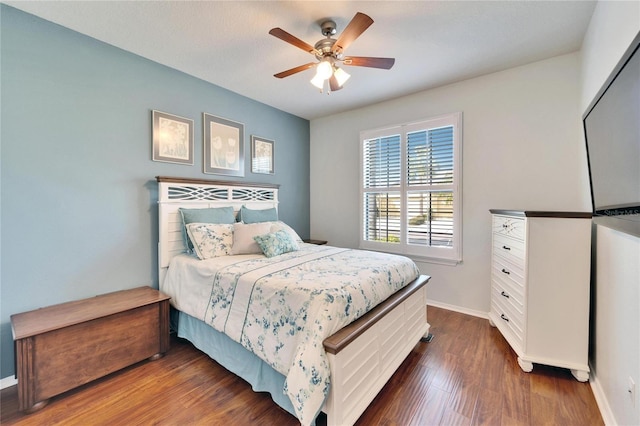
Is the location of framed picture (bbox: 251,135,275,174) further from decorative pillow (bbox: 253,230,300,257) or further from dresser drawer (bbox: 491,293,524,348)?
dresser drawer (bbox: 491,293,524,348)

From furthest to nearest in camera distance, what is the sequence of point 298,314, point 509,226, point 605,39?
1. point 509,226
2. point 605,39
3. point 298,314

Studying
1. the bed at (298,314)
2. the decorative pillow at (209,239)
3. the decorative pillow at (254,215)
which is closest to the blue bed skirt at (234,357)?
the bed at (298,314)

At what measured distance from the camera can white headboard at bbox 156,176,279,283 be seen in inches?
101

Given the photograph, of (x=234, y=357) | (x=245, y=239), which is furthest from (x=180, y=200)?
(x=234, y=357)

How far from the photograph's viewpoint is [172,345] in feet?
7.90

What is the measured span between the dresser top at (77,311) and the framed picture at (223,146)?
1473 mm

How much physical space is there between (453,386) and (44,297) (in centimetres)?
308

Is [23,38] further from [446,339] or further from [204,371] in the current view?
[446,339]

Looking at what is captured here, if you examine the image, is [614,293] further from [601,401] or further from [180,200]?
[180,200]

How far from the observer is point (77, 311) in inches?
75.4

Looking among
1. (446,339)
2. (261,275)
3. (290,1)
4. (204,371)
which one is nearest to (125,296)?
(204,371)

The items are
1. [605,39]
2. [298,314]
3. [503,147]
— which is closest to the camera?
[298,314]

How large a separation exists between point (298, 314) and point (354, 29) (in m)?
1.81

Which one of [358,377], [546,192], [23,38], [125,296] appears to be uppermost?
[23,38]
